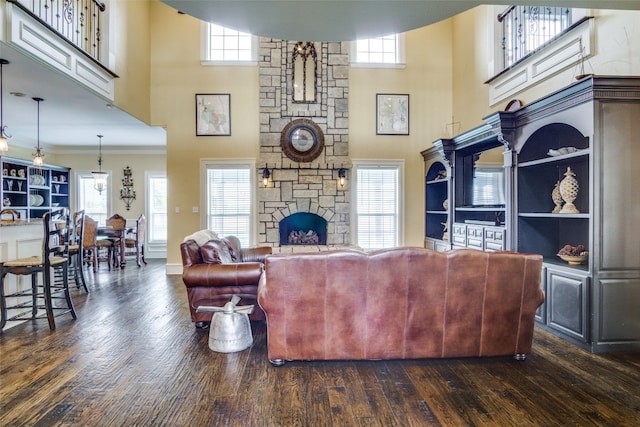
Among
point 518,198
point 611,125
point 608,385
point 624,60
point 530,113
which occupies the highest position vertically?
point 624,60

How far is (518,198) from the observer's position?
13.2ft

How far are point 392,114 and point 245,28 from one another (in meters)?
4.59

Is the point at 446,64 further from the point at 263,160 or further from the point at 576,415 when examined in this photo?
the point at 576,415

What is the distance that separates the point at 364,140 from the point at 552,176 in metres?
3.53

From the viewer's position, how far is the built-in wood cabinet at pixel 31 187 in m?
7.30

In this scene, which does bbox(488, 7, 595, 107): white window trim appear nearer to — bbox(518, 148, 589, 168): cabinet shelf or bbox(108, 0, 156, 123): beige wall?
bbox(518, 148, 589, 168): cabinet shelf

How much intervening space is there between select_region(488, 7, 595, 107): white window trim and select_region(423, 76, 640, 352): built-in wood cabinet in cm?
84

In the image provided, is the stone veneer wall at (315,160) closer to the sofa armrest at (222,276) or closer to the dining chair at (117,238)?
the dining chair at (117,238)

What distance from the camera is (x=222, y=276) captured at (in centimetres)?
347

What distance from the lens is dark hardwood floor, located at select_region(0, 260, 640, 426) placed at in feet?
6.71

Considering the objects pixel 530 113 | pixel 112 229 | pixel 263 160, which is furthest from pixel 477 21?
pixel 112 229

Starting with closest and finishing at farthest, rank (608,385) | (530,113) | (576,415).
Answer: (576,415) → (608,385) → (530,113)

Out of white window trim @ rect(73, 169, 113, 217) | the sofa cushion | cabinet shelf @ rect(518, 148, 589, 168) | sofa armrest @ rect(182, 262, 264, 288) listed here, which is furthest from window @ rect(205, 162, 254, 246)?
cabinet shelf @ rect(518, 148, 589, 168)

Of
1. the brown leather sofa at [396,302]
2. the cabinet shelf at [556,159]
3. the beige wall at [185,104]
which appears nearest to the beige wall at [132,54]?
the beige wall at [185,104]
